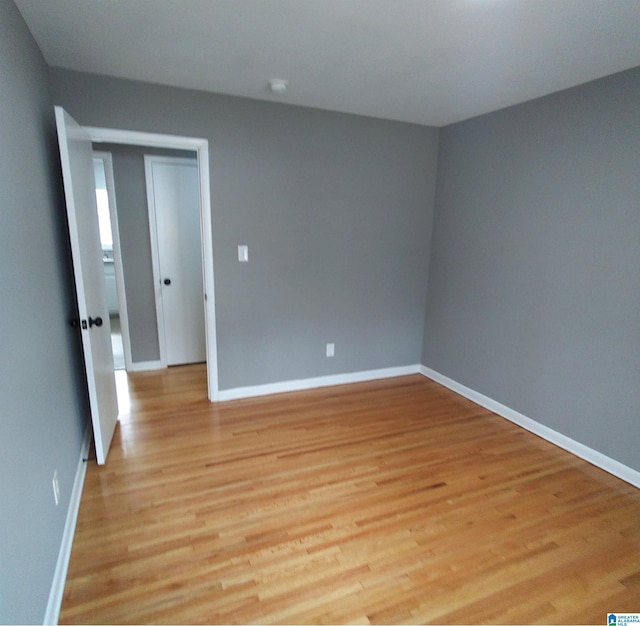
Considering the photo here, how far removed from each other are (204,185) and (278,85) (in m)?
0.92

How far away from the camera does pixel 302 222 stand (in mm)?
3328

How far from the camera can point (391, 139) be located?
11.4 ft

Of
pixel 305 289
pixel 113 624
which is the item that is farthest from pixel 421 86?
pixel 113 624

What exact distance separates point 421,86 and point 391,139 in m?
0.91

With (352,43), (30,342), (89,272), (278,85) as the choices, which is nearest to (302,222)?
(278,85)

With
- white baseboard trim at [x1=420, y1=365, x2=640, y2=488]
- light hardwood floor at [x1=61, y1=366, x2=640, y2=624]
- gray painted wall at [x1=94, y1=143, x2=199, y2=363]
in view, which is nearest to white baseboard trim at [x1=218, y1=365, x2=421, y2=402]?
light hardwood floor at [x1=61, y1=366, x2=640, y2=624]

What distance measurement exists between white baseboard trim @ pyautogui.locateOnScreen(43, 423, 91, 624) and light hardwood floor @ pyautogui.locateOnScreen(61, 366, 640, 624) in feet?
0.12

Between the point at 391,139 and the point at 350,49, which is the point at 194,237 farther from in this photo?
the point at 350,49

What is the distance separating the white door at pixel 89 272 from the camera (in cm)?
209

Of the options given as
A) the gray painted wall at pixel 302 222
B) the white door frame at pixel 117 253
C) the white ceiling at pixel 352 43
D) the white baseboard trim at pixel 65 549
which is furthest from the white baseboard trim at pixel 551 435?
the white door frame at pixel 117 253

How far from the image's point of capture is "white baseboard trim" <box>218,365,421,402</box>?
3.40 metres

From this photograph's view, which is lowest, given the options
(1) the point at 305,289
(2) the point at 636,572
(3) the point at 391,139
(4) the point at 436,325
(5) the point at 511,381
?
(2) the point at 636,572

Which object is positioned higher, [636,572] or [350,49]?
[350,49]

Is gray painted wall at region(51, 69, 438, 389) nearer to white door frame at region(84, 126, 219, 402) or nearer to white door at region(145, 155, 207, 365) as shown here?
white door frame at region(84, 126, 219, 402)
